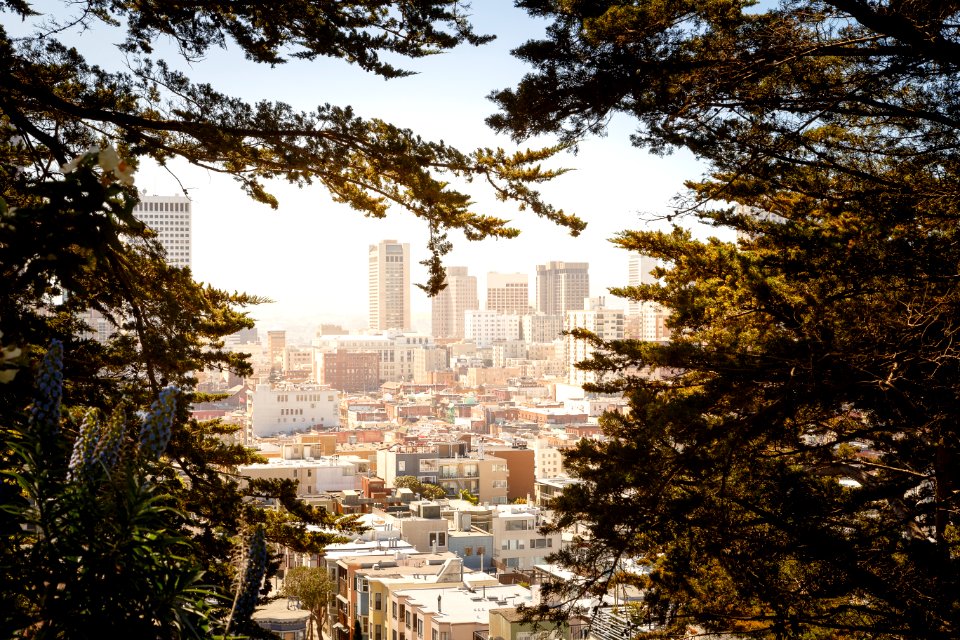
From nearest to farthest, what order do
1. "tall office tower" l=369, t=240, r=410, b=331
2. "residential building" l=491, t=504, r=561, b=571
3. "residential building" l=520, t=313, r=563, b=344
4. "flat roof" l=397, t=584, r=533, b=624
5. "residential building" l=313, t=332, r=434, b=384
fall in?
"flat roof" l=397, t=584, r=533, b=624
"residential building" l=491, t=504, r=561, b=571
"residential building" l=313, t=332, r=434, b=384
"residential building" l=520, t=313, r=563, b=344
"tall office tower" l=369, t=240, r=410, b=331

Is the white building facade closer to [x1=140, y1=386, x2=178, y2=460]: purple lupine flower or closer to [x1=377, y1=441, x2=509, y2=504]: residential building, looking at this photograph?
[x1=377, y1=441, x2=509, y2=504]: residential building

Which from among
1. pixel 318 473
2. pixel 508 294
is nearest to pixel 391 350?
pixel 508 294

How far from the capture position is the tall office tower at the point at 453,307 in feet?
550

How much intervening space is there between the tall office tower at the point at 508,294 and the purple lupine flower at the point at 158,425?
160913 mm

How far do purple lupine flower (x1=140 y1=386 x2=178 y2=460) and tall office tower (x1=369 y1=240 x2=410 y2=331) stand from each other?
16206cm

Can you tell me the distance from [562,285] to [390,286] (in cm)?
3479

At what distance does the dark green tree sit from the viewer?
4.20 metres

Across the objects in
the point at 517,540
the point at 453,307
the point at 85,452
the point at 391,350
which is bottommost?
the point at 517,540

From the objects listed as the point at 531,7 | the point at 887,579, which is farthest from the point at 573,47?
the point at 887,579

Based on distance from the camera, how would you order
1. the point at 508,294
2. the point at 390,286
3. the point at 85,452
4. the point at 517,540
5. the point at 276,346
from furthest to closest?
the point at 390,286 < the point at 508,294 < the point at 276,346 < the point at 517,540 < the point at 85,452

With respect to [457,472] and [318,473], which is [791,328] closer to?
[318,473]

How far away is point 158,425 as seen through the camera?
1378 mm

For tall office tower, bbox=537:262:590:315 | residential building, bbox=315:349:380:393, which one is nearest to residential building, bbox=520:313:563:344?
tall office tower, bbox=537:262:590:315

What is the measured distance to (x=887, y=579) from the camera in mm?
4652
